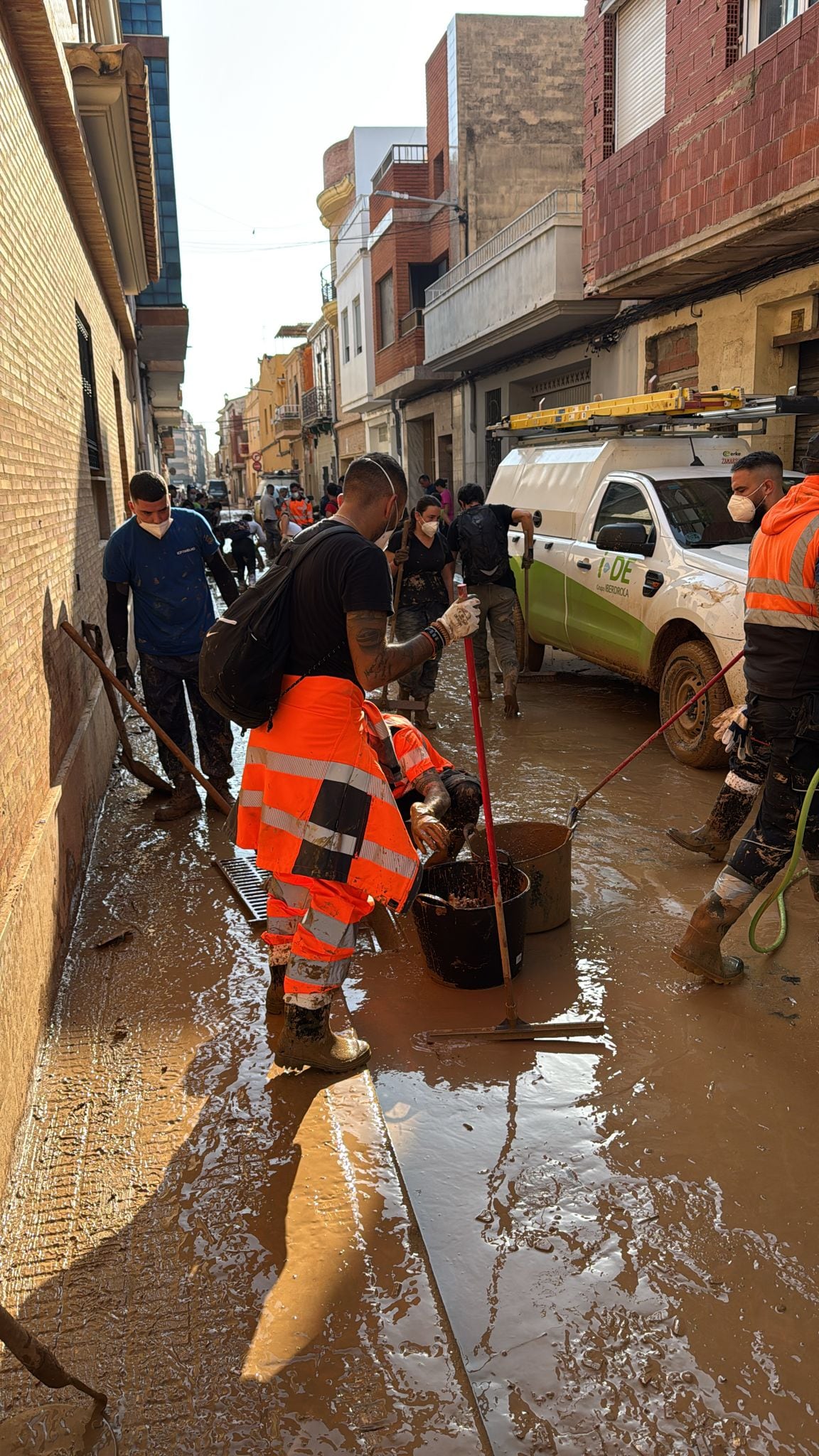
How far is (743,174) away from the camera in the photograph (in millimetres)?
9953

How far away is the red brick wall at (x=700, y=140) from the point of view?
9227 mm

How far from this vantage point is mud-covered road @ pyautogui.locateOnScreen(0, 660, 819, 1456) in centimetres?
217

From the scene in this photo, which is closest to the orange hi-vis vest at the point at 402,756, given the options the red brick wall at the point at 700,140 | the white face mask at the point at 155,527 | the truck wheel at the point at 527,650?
the white face mask at the point at 155,527

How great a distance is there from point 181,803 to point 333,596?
11.8ft

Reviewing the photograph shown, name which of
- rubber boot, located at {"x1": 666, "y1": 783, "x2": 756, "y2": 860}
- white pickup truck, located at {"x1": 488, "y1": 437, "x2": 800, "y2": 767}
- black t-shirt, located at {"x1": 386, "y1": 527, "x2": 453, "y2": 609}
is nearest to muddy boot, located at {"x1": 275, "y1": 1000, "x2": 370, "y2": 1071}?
rubber boot, located at {"x1": 666, "y1": 783, "x2": 756, "y2": 860}

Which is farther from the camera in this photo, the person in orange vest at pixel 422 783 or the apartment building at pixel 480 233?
the apartment building at pixel 480 233

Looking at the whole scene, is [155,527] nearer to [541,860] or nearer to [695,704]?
[541,860]

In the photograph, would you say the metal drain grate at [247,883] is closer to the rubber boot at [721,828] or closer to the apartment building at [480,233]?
the rubber boot at [721,828]

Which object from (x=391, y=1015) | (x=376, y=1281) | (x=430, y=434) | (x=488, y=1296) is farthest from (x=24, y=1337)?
(x=430, y=434)

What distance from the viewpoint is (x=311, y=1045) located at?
10.9 feet

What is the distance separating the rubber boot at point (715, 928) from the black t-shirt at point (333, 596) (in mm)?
1659

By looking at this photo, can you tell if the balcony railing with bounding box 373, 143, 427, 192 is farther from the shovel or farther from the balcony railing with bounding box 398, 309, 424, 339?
the shovel

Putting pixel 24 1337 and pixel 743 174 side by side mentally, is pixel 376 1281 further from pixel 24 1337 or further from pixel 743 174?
pixel 743 174

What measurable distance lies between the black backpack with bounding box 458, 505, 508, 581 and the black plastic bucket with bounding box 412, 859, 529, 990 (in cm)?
461
